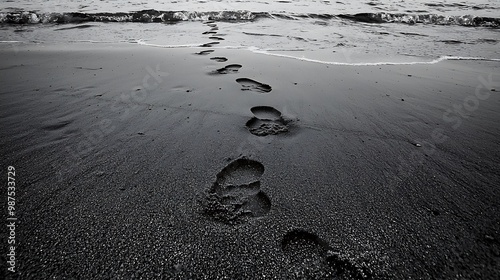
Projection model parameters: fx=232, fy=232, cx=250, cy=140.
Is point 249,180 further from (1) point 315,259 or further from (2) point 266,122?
(2) point 266,122

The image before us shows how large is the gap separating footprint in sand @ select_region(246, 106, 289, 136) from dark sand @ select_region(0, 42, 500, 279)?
0.07 feet

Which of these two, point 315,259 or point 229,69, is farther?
point 229,69

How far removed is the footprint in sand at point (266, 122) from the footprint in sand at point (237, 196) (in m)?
0.54

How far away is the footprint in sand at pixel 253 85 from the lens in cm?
328

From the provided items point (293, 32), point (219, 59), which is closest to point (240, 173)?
point (219, 59)

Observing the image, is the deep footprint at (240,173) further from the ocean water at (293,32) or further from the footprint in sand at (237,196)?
the ocean water at (293,32)

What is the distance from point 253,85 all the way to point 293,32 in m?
5.87

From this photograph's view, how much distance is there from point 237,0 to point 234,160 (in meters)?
18.3

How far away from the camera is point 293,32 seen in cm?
824

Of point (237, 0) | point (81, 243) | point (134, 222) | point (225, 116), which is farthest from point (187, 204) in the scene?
point (237, 0)

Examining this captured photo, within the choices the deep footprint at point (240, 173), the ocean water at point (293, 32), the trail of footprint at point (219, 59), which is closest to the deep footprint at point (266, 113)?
the deep footprint at point (240, 173)

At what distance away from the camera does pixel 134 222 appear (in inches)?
51.1

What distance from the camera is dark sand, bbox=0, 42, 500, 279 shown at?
1120mm

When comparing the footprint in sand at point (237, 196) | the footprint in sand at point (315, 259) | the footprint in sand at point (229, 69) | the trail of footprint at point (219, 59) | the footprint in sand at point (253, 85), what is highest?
the trail of footprint at point (219, 59)
